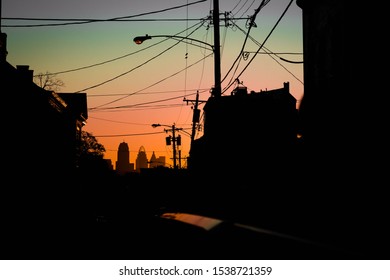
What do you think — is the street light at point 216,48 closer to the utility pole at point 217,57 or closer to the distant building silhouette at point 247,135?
the utility pole at point 217,57

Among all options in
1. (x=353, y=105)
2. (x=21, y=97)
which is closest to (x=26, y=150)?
(x=21, y=97)

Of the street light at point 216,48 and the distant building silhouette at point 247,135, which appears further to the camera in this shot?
the distant building silhouette at point 247,135

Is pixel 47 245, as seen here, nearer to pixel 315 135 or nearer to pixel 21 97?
pixel 315 135

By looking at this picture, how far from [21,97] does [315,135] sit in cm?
1565

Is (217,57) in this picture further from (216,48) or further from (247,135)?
(247,135)

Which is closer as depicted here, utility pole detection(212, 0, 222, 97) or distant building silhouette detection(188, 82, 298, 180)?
utility pole detection(212, 0, 222, 97)

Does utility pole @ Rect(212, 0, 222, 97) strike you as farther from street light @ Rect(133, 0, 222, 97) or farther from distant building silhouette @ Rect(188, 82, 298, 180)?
distant building silhouette @ Rect(188, 82, 298, 180)

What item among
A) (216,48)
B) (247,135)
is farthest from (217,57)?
(247,135)

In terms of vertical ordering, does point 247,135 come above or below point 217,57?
below

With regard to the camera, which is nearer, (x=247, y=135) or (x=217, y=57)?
(x=217, y=57)

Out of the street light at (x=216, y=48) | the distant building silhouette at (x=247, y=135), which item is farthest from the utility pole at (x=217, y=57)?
the distant building silhouette at (x=247, y=135)

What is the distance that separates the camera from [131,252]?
6844 millimetres

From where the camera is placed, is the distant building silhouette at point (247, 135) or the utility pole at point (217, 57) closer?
the utility pole at point (217, 57)

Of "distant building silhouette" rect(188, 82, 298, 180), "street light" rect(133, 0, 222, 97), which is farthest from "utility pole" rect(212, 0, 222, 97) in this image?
"distant building silhouette" rect(188, 82, 298, 180)
